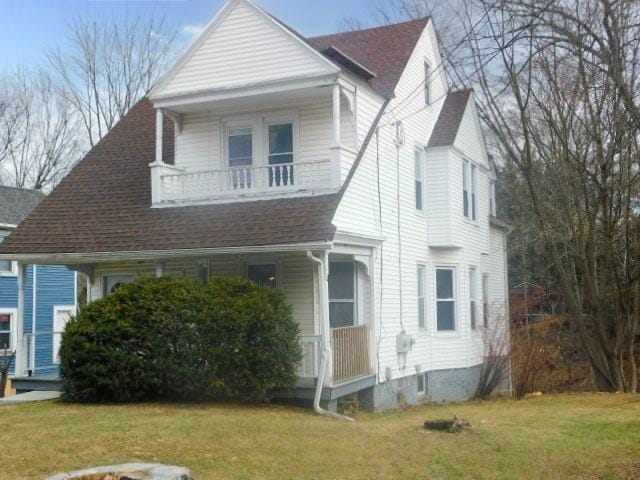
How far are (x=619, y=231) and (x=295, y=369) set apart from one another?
1335cm

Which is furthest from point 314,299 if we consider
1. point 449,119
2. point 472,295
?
point 449,119

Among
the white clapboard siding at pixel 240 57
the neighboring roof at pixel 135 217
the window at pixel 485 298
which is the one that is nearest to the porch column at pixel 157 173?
the neighboring roof at pixel 135 217

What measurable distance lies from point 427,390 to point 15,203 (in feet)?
65.6

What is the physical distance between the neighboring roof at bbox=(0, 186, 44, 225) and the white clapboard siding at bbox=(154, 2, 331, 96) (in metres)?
15.8

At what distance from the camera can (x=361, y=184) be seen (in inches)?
661

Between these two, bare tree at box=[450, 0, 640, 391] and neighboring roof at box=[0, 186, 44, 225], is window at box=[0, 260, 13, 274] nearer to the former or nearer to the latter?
neighboring roof at box=[0, 186, 44, 225]

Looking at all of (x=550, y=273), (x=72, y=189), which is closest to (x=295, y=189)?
→ (x=72, y=189)

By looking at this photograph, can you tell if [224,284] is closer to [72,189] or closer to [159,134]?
[159,134]

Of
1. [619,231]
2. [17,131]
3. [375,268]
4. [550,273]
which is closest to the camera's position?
[375,268]

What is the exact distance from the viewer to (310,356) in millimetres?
15023

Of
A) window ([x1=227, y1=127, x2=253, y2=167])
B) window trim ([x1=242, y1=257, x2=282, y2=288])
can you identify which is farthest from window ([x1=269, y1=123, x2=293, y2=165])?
window trim ([x1=242, y1=257, x2=282, y2=288])

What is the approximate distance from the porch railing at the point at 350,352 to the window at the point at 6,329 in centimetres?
1842

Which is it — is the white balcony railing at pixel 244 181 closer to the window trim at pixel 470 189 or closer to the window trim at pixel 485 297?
the window trim at pixel 470 189

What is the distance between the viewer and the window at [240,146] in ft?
59.5
